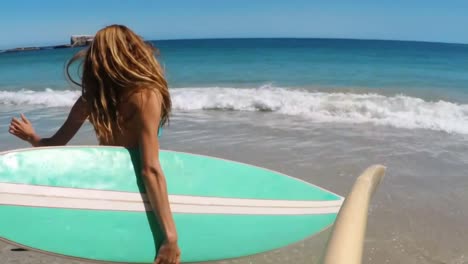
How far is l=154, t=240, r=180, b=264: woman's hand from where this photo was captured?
6.19 ft

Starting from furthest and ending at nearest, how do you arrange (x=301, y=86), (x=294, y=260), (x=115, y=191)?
(x=301, y=86) → (x=294, y=260) → (x=115, y=191)

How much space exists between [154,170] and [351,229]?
0.82 m

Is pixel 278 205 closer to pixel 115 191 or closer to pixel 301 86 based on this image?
pixel 115 191

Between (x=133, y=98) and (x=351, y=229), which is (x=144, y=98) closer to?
(x=133, y=98)

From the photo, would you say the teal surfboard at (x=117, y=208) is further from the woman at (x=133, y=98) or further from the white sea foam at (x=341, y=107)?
the white sea foam at (x=341, y=107)

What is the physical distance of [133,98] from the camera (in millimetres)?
1798

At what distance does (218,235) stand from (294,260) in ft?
3.18

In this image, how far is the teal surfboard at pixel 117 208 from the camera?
6.39 feet

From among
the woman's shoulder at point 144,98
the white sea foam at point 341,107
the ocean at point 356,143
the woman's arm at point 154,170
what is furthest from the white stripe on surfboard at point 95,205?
the white sea foam at point 341,107

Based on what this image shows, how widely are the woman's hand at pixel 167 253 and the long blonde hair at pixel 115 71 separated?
21.5 inches

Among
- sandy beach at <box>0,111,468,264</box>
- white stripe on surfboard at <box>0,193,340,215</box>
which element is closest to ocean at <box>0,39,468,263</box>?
sandy beach at <box>0,111,468,264</box>

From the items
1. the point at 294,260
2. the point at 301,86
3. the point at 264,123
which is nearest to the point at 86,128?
the point at 264,123

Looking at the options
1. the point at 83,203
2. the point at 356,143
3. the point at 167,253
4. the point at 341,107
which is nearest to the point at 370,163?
the point at 356,143

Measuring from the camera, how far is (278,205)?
246cm
